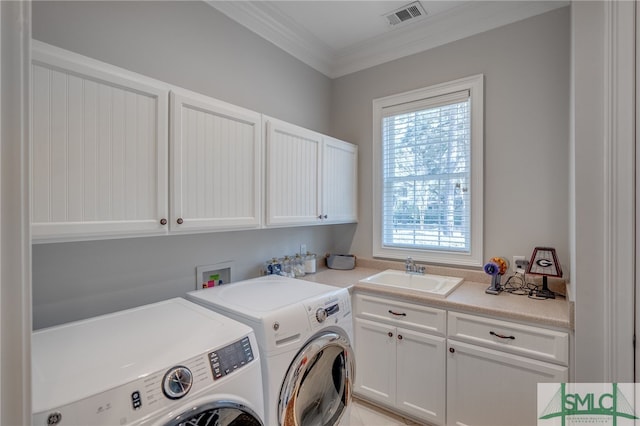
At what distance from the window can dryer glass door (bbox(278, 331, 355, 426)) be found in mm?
1196

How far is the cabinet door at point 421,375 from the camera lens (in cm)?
185

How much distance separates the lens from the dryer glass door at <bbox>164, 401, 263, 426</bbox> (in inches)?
36.3

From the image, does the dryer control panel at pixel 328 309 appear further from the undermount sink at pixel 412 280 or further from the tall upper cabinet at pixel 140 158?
the tall upper cabinet at pixel 140 158

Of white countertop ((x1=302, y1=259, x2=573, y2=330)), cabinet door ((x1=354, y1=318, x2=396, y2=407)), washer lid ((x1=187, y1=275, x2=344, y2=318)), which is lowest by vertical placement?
cabinet door ((x1=354, y1=318, x2=396, y2=407))

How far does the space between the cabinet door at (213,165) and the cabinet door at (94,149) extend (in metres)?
0.07

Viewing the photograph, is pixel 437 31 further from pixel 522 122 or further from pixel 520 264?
pixel 520 264

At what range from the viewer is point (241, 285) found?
1.87 meters

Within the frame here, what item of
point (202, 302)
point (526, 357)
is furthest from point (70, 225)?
point (526, 357)

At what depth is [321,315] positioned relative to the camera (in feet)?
5.05

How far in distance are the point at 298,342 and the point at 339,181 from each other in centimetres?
151

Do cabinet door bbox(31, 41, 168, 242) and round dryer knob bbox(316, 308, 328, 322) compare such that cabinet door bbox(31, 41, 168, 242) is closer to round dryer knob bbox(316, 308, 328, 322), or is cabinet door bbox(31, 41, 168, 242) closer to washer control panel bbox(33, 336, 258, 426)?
washer control panel bbox(33, 336, 258, 426)

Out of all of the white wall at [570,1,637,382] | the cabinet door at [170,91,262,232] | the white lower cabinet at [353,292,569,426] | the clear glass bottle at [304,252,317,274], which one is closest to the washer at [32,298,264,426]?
the cabinet door at [170,91,262,232]

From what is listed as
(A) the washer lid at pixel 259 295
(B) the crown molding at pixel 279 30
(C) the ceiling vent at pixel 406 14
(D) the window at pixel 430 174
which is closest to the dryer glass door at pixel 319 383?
(A) the washer lid at pixel 259 295

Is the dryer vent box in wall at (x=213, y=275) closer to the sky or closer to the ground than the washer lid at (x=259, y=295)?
closer to the sky
